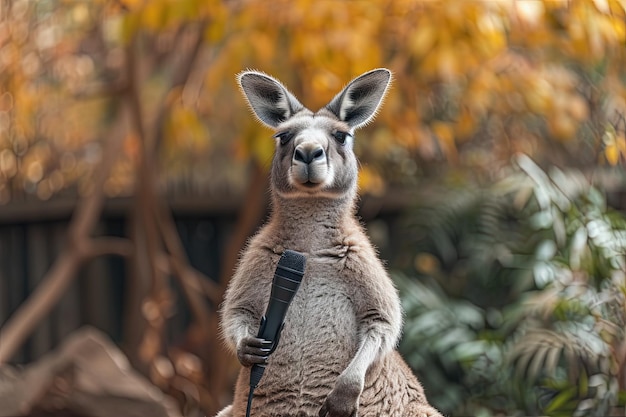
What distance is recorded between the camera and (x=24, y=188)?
8695 mm

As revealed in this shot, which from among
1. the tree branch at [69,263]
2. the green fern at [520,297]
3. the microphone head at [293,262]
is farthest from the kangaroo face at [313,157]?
the tree branch at [69,263]

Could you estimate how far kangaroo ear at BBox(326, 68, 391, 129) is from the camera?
314 centimetres

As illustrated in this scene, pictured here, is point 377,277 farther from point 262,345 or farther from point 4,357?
point 4,357

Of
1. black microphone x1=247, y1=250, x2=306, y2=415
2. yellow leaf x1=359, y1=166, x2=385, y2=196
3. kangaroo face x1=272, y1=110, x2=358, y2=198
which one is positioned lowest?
yellow leaf x1=359, y1=166, x2=385, y2=196

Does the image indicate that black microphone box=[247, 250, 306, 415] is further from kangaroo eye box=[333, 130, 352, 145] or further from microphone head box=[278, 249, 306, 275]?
kangaroo eye box=[333, 130, 352, 145]

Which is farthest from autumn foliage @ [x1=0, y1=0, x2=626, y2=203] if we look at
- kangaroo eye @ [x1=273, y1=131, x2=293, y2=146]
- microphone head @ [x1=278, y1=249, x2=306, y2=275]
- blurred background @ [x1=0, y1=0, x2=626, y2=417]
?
microphone head @ [x1=278, y1=249, x2=306, y2=275]

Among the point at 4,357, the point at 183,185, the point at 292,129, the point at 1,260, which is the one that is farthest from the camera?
the point at 183,185

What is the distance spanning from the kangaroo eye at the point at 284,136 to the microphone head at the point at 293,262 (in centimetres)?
41

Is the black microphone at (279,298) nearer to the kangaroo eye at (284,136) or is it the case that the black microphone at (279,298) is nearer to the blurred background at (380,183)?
the kangaroo eye at (284,136)

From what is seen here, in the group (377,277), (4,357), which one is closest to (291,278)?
(377,277)

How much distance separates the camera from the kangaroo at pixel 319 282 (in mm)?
3021

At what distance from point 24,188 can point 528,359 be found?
16.2ft

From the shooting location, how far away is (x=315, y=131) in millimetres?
3029

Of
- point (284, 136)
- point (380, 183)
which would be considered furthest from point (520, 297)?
point (284, 136)
